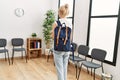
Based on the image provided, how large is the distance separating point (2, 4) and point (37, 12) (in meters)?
1.19

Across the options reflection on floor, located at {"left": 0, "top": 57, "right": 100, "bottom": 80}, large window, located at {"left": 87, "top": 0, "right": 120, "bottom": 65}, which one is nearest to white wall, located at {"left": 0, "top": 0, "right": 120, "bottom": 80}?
large window, located at {"left": 87, "top": 0, "right": 120, "bottom": 65}

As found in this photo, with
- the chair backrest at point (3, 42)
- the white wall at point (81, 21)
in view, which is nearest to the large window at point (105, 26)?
the white wall at point (81, 21)

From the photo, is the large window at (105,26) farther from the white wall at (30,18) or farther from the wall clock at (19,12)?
the wall clock at (19,12)

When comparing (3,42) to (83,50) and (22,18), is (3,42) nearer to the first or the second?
(22,18)

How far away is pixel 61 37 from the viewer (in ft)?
8.16

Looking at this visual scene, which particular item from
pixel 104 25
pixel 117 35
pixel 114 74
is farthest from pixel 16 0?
pixel 114 74

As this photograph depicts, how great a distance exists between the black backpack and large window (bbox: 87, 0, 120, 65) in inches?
47.4

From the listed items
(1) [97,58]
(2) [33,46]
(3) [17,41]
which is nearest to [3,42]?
(3) [17,41]

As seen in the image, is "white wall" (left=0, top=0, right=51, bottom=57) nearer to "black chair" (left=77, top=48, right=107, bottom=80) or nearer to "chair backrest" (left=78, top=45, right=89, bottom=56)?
"chair backrest" (left=78, top=45, right=89, bottom=56)

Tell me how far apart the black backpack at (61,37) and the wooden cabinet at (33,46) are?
2801mm

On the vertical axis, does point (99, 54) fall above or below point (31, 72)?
above

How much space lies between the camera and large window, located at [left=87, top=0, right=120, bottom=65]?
3.19 meters

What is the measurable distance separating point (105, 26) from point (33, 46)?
2.76 m

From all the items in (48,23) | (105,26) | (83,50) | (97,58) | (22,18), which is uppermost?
(22,18)
